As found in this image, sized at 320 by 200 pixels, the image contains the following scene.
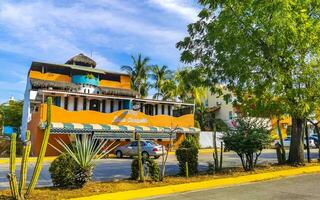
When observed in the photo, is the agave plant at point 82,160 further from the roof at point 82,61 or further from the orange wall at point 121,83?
the roof at point 82,61

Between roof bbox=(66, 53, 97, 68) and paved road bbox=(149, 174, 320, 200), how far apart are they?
3575cm

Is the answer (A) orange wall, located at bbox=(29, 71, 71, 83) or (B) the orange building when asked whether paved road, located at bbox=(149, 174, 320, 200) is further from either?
(A) orange wall, located at bbox=(29, 71, 71, 83)

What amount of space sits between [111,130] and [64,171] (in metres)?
22.5

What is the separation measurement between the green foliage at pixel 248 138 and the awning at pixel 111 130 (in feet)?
46.2

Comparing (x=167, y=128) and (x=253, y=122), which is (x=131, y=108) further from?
(x=253, y=122)

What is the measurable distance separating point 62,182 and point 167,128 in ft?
87.2

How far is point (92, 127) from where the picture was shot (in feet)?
108

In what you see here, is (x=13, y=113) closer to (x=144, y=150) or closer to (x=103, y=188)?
(x=144, y=150)

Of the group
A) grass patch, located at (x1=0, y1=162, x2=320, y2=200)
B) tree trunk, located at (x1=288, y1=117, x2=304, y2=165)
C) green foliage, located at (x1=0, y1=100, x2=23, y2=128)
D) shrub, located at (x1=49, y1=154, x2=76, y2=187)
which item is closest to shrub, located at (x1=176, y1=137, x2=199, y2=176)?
grass patch, located at (x1=0, y1=162, x2=320, y2=200)

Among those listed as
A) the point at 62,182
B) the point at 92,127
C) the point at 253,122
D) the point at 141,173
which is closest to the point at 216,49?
the point at 253,122

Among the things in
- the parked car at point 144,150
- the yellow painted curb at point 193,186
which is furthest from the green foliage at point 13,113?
the yellow painted curb at point 193,186

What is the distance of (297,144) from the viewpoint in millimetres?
19078

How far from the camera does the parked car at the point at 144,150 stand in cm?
2914

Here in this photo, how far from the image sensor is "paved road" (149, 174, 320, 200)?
1079 cm
